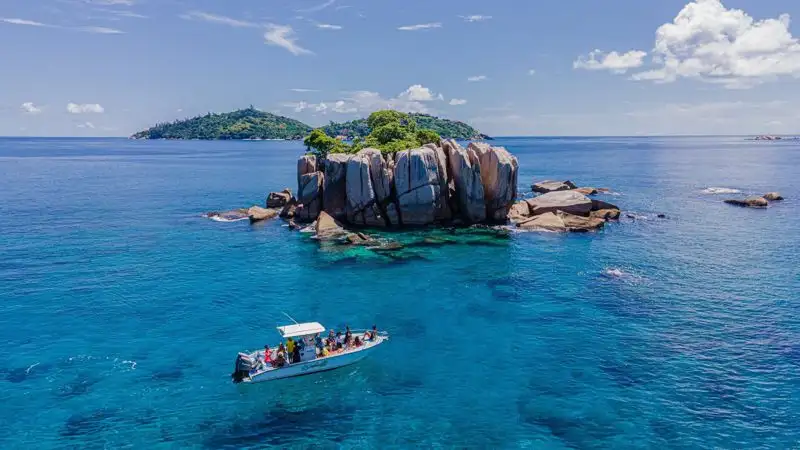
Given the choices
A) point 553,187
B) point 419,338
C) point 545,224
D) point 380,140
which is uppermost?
point 380,140

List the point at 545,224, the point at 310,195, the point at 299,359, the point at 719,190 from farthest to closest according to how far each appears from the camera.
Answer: the point at 719,190
the point at 310,195
the point at 545,224
the point at 299,359

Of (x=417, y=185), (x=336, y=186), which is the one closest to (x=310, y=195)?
(x=336, y=186)

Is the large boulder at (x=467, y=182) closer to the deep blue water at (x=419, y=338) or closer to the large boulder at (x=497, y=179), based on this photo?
the large boulder at (x=497, y=179)

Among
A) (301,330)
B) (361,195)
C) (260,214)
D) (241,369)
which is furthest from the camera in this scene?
(260,214)

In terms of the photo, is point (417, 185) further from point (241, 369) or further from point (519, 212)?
point (241, 369)

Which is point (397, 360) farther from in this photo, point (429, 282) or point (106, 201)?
point (106, 201)

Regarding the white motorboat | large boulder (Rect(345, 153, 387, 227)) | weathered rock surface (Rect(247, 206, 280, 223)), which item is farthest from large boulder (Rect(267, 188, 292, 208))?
the white motorboat

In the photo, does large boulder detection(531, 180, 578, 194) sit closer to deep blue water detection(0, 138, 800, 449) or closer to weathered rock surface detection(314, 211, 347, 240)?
deep blue water detection(0, 138, 800, 449)
